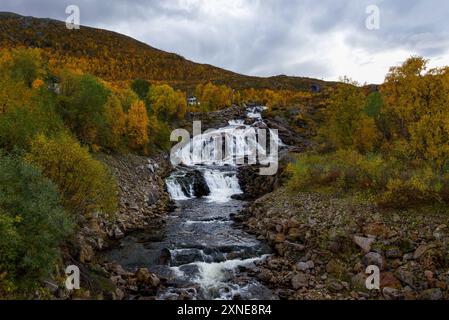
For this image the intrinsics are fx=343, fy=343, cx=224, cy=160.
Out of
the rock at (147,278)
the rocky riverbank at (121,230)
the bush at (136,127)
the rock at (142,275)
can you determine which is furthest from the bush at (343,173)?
the bush at (136,127)

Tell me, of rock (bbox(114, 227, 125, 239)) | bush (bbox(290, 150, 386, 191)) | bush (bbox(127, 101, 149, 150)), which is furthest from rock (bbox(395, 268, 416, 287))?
bush (bbox(127, 101, 149, 150))

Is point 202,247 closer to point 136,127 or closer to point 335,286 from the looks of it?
point 335,286

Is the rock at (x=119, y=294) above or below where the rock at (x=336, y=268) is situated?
below

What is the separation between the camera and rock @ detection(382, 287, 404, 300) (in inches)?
624

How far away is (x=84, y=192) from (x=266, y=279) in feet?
38.3

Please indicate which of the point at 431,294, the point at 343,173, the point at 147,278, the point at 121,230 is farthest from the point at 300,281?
the point at 121,230

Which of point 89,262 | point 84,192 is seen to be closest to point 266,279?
point 89,262

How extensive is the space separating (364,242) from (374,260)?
1629mm

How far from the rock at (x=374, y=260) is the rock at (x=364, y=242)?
0.65 meters

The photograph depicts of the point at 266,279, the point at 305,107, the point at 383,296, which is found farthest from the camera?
the point at 305,107

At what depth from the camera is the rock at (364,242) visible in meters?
19.3

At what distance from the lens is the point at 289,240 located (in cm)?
2361

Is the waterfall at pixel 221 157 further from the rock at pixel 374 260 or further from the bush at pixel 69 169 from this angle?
the rock at pixel 374 260

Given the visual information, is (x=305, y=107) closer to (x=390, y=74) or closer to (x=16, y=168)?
(x=390, y=74)
